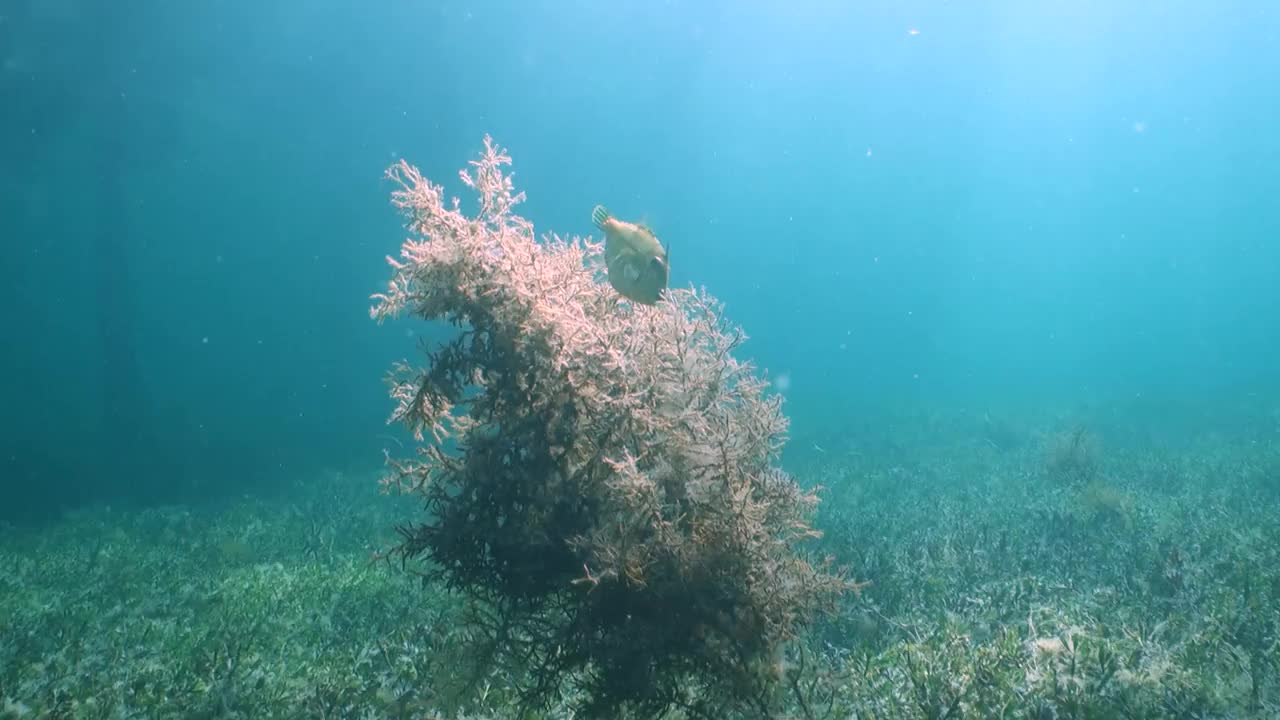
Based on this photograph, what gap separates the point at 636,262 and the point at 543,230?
43.7 meters

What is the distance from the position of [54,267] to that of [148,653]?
46.4 meters

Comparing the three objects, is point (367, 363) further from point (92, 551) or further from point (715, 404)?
point (715, 404)

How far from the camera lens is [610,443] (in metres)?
3.54

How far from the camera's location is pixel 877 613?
699cm

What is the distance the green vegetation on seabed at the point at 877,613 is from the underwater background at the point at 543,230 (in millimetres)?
76

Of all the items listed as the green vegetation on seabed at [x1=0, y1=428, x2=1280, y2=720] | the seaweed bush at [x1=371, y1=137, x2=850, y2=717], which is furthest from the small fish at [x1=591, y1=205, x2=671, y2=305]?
the green vegetation on seabed at [x1=0, y1=428, x2=1280, y2=720]

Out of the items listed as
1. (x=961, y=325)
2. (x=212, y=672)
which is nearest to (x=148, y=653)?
(x=212, y=672)

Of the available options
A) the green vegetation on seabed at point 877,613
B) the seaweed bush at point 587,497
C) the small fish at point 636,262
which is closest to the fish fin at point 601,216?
the small fish at point 636,262

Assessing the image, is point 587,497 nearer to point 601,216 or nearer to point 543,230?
point 601,216

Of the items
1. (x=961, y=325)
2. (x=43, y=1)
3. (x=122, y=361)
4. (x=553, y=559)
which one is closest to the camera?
(x=553, y=559)

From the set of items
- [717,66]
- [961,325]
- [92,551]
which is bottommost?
[92,551]

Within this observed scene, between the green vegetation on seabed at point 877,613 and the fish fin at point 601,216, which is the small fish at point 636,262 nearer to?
the fish fin at point 601,216

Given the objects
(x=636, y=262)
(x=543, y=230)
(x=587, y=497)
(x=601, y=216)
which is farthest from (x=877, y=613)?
(x=543, y=230)

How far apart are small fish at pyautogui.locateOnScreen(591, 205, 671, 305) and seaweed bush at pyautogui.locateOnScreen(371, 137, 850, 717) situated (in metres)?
0.23
